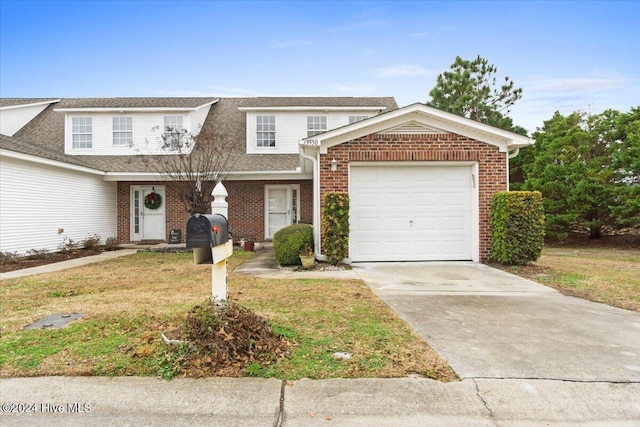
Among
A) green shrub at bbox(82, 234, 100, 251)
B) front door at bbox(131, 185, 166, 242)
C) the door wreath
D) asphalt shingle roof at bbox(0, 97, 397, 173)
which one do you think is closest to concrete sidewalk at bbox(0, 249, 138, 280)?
green shrub at bbox(82, 234, 100, 251)

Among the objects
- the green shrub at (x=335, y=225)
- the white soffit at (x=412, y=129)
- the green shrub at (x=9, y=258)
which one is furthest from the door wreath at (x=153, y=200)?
the white soffit at (x=412, y=129)

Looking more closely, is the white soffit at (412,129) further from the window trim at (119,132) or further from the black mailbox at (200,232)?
the window trim at (119,132)

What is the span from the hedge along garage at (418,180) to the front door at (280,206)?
18.4ft

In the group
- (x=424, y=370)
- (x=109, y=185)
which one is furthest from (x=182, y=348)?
(x=109, y=185)

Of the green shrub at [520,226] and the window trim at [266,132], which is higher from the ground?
the window trim at [266,132]

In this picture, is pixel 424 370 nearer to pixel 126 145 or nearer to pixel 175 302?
pixel 175 302

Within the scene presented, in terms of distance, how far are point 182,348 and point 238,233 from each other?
1138 centimetres

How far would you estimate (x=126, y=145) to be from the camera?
15.2m

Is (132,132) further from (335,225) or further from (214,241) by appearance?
(214,241)

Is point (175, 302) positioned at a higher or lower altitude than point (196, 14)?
lower

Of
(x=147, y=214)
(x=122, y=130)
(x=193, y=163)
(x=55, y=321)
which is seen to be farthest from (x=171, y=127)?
(x=55, y=321)

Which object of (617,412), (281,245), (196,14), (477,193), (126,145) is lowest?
(617,412)

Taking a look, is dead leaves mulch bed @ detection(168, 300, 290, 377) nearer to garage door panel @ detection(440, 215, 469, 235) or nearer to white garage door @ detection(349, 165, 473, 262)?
white garage door @ detection(349, 165, 473, 262)

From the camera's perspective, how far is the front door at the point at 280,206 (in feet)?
48.0
